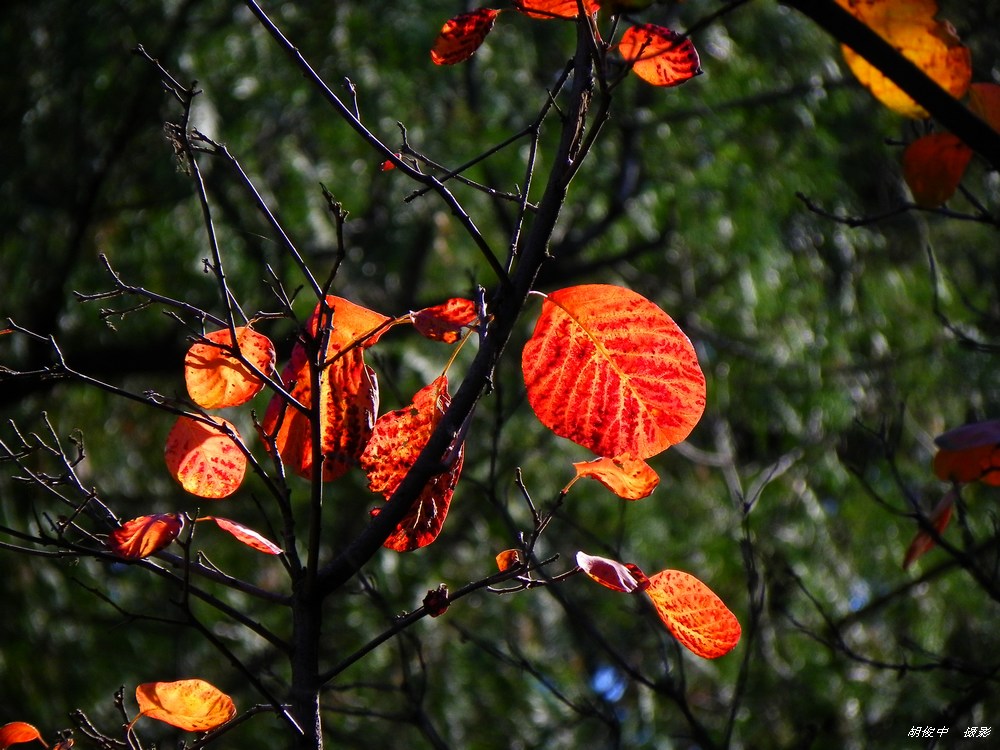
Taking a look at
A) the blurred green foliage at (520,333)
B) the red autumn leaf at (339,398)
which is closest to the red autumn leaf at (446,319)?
the red autumn leaf at (339,398)

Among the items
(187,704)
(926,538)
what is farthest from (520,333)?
(187,704)

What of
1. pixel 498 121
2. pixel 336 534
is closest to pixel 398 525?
pixel 336 534

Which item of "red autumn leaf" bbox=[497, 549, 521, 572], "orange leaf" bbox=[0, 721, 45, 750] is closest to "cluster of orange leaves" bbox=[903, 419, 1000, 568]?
"red autumn leaf" bbox=[497, 549, 521, 572]

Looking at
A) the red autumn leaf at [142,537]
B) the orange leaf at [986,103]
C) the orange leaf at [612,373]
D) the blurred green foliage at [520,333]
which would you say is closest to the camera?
the red autumn leaf at [142,537]

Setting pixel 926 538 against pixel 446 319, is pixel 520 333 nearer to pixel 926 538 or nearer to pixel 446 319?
pixel 926 538

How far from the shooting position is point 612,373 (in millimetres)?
641

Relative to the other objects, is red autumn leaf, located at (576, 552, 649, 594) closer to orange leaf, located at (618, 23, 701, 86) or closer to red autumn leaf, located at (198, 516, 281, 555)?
red autumn leaf, located at (198, 516, 281, 555)

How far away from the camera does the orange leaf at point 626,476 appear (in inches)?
26.5

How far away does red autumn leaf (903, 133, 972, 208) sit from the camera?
0.73 m

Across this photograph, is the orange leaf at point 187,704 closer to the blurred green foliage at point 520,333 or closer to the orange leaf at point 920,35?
the orange leaf at point 920,35

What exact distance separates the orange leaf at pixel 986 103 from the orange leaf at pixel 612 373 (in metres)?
0.32

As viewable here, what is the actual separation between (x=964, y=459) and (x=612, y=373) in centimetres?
32

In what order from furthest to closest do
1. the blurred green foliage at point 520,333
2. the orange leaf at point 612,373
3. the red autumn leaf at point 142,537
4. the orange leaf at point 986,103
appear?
the blurred green foliage at point 520,333, the orange leaf at point 986,103, the orange leaf at point 612,373, the red autumn leaf at point 142,537

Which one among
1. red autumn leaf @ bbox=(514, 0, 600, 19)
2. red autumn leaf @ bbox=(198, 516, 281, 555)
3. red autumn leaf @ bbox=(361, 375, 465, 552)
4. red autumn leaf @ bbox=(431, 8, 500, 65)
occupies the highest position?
red autumn leaf @ bbox=(431, 8, 500, 65)
